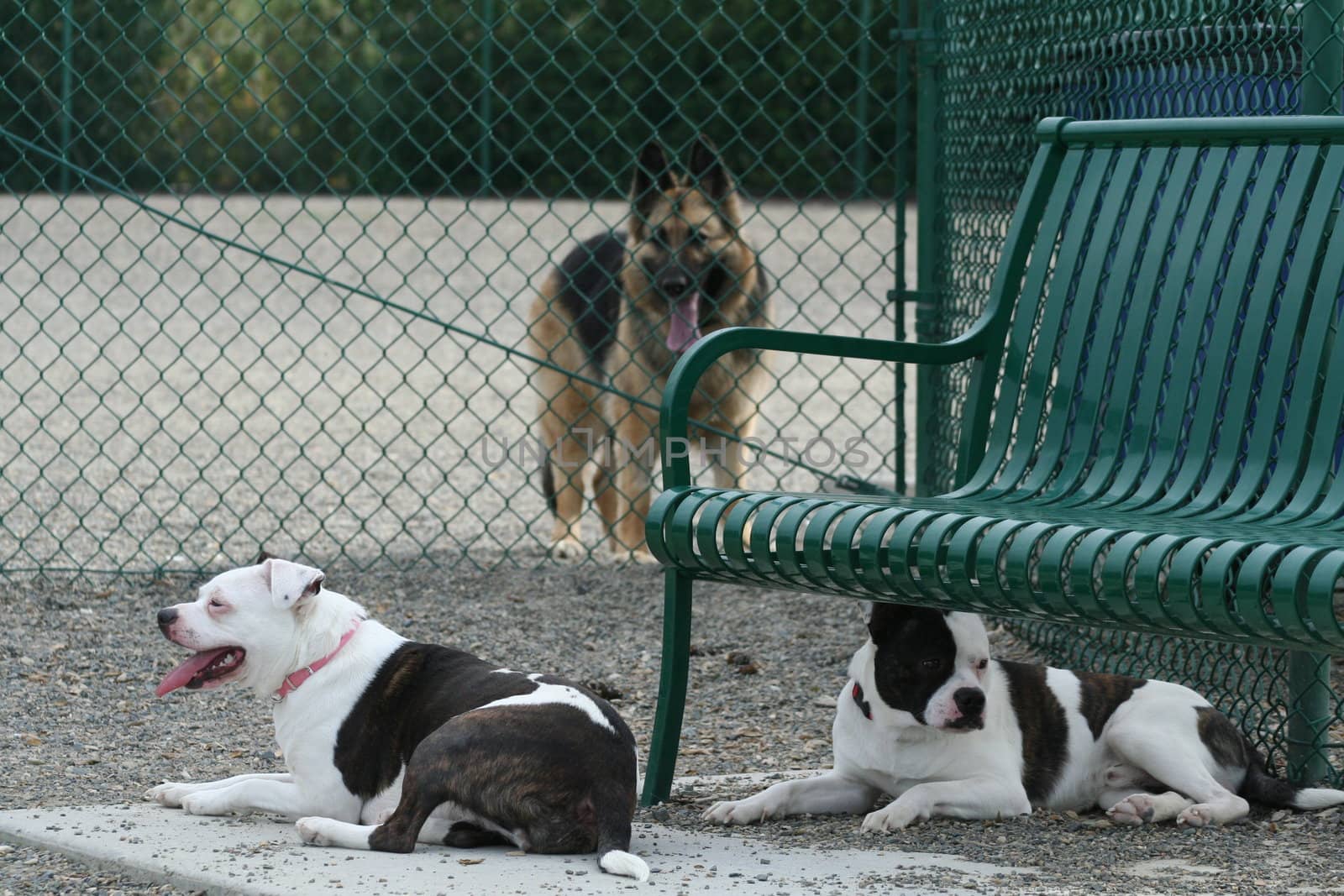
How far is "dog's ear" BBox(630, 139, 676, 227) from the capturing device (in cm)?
677

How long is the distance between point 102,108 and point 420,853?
376 cm

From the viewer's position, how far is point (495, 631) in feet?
18.0

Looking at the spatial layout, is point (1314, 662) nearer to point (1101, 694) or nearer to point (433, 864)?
point (1101, 694)

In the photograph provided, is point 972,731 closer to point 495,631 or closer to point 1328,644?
point 1328,644

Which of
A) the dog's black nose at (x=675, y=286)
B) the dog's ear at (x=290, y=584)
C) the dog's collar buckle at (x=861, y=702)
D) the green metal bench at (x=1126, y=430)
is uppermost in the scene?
the dog's black nose at (x=675, y=286)

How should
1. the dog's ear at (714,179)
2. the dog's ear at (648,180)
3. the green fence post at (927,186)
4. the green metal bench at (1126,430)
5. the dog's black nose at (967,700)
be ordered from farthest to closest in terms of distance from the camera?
the dog's ear at (714,179) → the dog's ear at (648,180) → the green fence post at (927,186) → the dog's black nose at (967,700) → the green metal bench at (1126,430)

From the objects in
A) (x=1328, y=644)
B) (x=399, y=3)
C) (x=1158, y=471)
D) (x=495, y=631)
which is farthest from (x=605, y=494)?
(x=399, y=3)

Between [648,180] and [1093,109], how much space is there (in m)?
2.43

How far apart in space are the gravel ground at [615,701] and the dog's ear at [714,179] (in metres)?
1.62

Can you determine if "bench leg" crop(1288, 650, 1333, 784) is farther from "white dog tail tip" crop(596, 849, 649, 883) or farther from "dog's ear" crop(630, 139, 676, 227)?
"dog's ear" crop(630, 139, 676, 227)

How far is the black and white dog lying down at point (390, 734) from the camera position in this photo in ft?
10.2

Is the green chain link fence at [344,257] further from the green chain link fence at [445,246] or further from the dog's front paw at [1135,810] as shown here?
the dog's front paw at [1135,810]

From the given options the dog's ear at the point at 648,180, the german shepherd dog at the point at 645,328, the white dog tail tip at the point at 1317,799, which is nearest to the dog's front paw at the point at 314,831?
the white dog tail tip at the point at 1317,799

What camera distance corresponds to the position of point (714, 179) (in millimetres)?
7031
